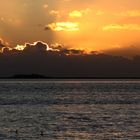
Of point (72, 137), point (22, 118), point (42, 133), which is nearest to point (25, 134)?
point (42, 133)

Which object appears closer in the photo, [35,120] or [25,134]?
[25,134]

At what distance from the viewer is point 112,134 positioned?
3894 centimetres

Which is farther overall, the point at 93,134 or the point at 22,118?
the point at 22,118

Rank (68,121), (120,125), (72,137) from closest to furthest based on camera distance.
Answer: (72,137), (120,125), (68,121)

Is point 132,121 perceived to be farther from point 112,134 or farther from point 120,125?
point 112,134

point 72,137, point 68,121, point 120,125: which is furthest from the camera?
point 68,121

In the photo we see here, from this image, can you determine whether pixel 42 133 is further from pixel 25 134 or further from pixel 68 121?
pixel 68 121

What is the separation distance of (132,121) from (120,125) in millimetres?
3843

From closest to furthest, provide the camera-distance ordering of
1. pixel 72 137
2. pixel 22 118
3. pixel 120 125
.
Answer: pixel 72 137 < pixel 120 125 < pixel 22 118

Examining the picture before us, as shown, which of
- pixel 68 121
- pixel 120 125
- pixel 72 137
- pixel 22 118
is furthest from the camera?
pixel 22 118

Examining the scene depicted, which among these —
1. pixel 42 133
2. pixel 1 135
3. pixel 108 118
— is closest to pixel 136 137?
pixel 42 133

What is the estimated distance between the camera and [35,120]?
50.9 m

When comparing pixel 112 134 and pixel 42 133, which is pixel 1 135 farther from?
pixel 112 134

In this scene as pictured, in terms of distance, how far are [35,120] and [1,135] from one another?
12.6 meters
